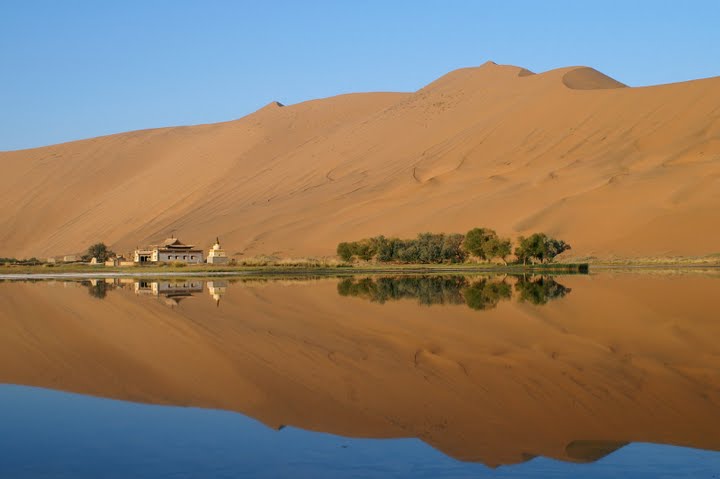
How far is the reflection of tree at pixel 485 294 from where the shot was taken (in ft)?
73.3

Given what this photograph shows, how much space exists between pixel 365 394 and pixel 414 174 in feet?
214

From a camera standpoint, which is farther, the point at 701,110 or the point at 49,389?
the point at 701,110

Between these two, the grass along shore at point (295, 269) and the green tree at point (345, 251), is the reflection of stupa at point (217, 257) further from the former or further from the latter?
the green tree at point (345, 251)

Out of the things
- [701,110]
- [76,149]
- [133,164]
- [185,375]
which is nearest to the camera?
[185,375]

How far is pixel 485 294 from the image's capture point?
2633 cm

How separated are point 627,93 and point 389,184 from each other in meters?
21.3

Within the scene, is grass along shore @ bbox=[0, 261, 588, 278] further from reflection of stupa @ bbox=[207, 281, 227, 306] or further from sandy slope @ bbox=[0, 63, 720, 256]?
reflection of stupa @ bbox=[207, 281, 227, 306]

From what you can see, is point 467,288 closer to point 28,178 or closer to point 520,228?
point 520,228

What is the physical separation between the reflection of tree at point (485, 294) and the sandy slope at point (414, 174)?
87.0ft

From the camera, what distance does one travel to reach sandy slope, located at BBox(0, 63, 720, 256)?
61938 millimetres

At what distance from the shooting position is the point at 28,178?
3893 inches

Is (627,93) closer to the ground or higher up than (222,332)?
higher up

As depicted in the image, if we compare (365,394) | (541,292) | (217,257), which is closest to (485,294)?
(541,292)

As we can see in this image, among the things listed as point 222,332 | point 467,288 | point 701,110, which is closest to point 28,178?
point 701,110
